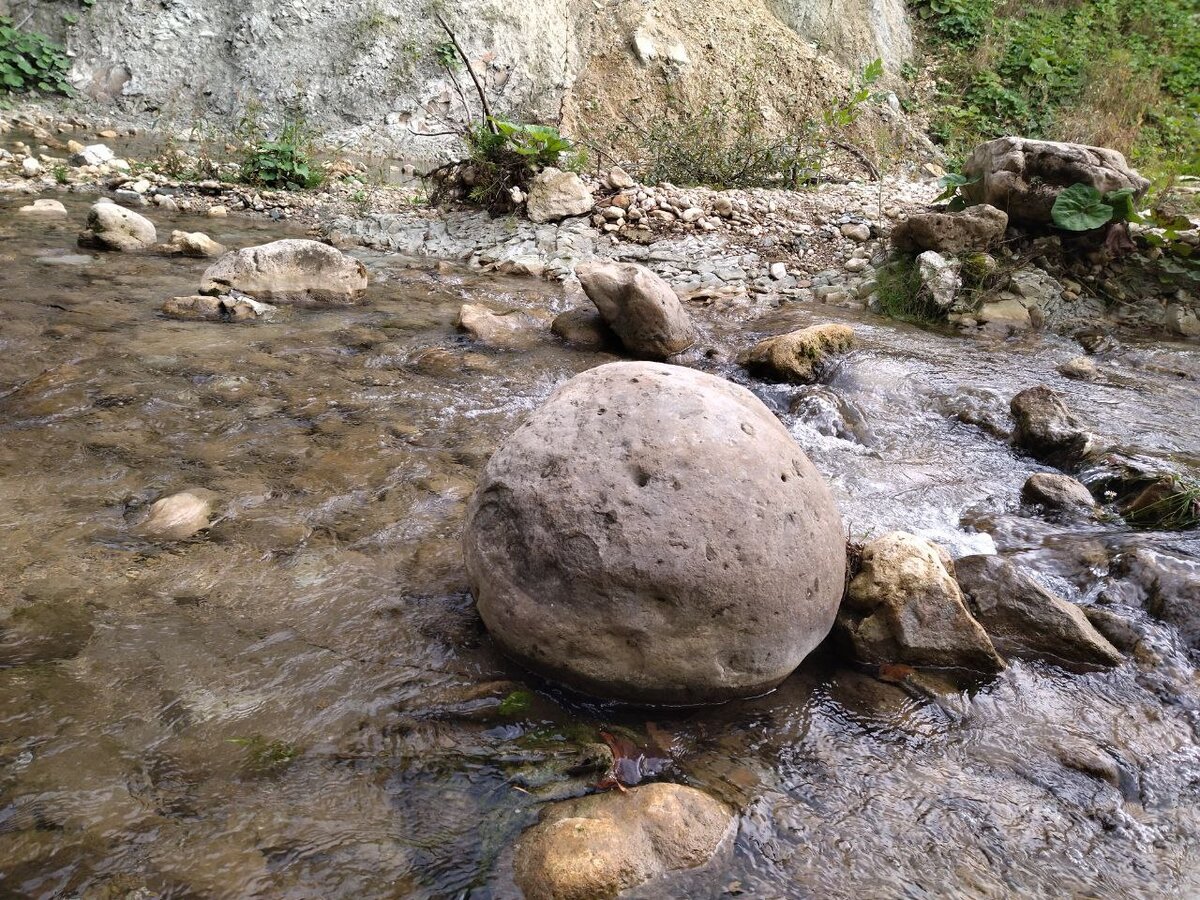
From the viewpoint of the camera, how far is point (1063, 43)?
557 inches

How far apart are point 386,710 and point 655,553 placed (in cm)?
89

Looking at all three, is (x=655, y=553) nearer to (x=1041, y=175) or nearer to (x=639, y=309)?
(x=639, y=309)

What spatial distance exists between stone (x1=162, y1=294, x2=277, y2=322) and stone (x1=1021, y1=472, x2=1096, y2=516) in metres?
4.89

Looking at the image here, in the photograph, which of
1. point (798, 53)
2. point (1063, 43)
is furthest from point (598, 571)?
point (1063, 43)

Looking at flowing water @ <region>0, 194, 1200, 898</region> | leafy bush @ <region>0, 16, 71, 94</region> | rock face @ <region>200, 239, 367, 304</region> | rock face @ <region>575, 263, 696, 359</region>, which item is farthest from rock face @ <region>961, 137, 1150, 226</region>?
leafy bush @ <region>0, 16, 71, 94</region>

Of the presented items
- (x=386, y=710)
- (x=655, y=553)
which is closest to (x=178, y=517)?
(x=386, y=710)

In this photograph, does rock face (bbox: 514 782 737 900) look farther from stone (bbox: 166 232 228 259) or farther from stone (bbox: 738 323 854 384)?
stone (bbox: 166 232 228 259)

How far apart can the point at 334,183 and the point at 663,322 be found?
6432mm

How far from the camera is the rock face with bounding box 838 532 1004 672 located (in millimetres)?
2605

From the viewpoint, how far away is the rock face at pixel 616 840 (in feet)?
5.77

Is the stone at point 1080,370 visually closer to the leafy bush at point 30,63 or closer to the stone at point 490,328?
the stone at point 490,328

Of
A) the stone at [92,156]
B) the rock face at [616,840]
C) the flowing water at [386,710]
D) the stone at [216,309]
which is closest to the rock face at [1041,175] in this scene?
the flowing water at [386,710]

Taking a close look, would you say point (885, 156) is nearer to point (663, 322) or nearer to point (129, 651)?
point (663, 322)

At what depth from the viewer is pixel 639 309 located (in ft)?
18.1
